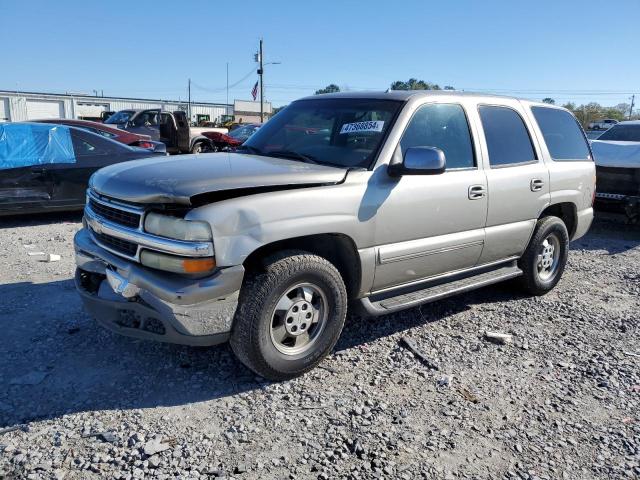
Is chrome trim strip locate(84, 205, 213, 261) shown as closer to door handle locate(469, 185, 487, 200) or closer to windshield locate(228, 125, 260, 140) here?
door handle locate(469, 185, 487, 200)

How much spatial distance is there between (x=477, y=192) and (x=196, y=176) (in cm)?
230

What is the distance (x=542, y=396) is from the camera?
11.4 ft

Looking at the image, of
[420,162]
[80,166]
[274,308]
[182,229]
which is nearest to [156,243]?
[182,229]

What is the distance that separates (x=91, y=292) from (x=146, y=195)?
3.02 ft

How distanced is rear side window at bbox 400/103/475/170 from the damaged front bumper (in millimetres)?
1733

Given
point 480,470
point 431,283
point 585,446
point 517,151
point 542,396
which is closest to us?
point 480,470

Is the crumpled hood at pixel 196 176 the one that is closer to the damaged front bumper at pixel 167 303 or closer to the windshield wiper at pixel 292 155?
the windshield wiper at pixel 292 155

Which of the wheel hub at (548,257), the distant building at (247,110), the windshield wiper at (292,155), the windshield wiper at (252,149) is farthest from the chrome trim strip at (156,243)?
the distant building at (247,110)

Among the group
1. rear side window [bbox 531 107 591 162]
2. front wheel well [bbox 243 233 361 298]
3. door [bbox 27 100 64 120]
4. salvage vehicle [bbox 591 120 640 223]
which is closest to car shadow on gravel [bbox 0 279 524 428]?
front wheel well [bbox 243 233 361 298]

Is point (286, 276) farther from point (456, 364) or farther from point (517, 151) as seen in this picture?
point (517, 151)

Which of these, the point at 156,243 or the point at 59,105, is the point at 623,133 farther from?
the point at 59,105

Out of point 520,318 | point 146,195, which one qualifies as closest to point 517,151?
point 520,318

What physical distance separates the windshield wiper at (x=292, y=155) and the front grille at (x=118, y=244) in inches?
54.8

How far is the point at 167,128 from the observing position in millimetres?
15750
